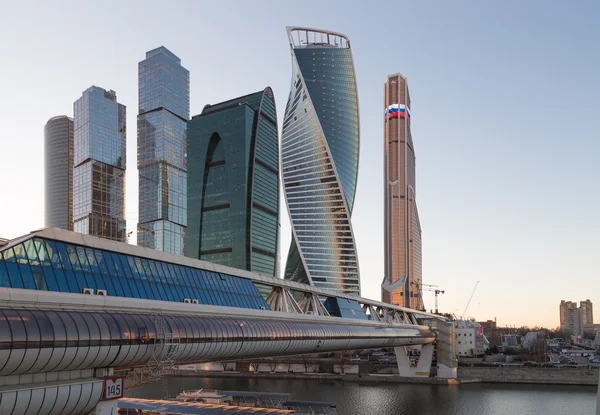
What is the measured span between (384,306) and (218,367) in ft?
160

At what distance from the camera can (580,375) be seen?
110 meters

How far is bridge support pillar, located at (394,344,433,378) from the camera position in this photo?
11975 cm

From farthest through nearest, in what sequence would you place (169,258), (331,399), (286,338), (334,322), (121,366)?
1. (331,399)
2. (334,322)
3. (286,338)
4. (169,258)
5. (121,366)

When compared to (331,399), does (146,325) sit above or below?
above

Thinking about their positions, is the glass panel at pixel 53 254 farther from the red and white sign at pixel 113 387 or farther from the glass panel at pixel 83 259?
the red and white sign at pixel 113 387

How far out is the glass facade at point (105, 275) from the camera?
3316 centimetres

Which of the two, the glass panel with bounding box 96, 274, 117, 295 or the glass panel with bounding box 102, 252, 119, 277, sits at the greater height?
the glass panel with bounding box 102, 252, 119, 277

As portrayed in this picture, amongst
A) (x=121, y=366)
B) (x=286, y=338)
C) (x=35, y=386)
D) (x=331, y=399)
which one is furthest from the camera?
(x=331, y=399)

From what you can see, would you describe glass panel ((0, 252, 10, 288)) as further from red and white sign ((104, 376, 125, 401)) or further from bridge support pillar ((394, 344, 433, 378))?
bridge support pillar ((394, 344, 433, 378))

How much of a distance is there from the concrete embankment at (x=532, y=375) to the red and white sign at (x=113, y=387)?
93.2 m

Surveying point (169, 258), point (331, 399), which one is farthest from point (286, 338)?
point (331, 399)

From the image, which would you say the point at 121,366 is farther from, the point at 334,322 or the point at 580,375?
the point at 580,375

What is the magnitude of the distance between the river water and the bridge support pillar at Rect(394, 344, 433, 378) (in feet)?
25.9

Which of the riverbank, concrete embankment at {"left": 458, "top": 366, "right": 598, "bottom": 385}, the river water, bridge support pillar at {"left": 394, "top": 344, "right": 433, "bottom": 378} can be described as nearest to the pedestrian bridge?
the river water
